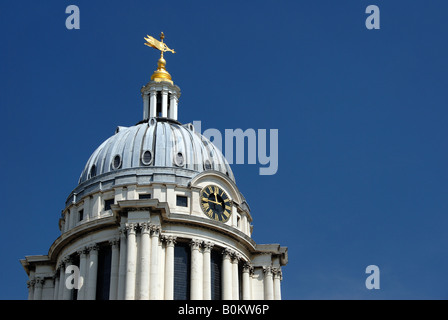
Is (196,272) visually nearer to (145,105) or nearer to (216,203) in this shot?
(216,203)

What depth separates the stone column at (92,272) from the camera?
79.2m

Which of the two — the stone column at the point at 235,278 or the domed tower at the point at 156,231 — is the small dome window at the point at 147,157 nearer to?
the domed tower at the point at 156,231

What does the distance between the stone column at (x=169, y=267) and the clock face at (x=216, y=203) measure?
5359 mm

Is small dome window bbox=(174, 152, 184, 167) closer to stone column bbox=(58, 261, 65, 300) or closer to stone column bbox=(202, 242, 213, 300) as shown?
stone column bbox=(202, 242, 213, 300)

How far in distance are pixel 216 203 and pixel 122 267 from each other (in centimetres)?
1319

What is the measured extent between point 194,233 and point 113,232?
7381mm

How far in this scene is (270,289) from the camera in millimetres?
86438

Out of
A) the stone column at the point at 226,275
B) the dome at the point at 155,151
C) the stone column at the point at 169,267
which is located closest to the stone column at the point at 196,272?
the stone column at the point at 169,267

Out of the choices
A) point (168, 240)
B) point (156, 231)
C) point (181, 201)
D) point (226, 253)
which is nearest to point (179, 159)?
point (181, 201)

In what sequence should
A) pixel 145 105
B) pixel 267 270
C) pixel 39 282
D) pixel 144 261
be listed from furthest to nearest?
1. pixel 145 105
2. pixel 39 282
3. pixel 267 270
4. pixel 144 261

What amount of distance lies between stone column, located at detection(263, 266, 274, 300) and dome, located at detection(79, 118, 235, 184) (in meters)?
11.0

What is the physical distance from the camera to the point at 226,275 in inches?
3243
